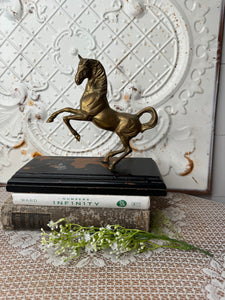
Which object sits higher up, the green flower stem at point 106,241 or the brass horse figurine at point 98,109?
the brass horse figurine at point 98,109

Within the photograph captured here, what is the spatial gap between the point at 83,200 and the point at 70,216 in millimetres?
52

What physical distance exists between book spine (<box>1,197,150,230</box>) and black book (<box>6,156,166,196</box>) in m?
0.04

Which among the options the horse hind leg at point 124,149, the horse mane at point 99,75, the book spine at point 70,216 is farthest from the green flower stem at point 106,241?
the horse mane at point 99,75

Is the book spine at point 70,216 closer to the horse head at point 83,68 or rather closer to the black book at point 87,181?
the black book at point 87,181

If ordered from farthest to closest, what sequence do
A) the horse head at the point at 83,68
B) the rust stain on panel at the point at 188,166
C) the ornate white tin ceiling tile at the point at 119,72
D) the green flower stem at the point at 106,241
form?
the rust stain on panel at the point at 188,166 → the ornate white tin ceiling tile at the point at 119,72 → the horse head at the point at 83,68 → the green flower stem at the point at 106,241

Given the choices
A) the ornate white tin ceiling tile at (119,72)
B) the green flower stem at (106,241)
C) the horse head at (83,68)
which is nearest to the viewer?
the green flower stem at (106,241)

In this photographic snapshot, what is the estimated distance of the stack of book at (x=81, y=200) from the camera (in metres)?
0.72

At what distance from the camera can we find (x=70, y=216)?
728 mm

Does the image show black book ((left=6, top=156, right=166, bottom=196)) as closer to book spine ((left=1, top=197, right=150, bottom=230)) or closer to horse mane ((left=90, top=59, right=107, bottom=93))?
book spine ((left=1, top=197, right=150, bottom=230))

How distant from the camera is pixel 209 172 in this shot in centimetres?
105

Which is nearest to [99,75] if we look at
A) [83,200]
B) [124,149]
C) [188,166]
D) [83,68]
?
[83,68]

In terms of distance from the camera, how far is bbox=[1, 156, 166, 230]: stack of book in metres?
0.72

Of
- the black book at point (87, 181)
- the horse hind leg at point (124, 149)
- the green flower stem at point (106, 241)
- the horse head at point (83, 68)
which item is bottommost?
the green flower stem at point (106, 241)

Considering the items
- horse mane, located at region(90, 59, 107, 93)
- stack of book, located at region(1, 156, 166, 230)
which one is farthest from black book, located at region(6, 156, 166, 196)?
horse mane, located at region(90, 59, 107, 93)
